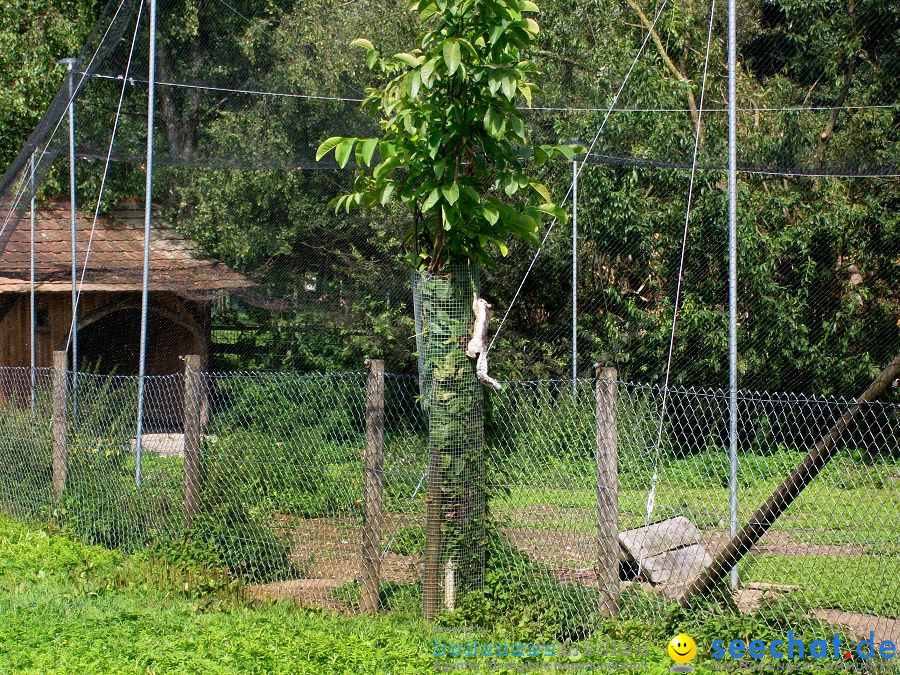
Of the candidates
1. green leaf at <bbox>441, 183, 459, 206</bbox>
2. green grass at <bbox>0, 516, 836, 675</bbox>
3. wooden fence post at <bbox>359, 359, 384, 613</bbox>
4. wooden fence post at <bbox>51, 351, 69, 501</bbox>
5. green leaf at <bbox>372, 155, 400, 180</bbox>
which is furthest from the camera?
wooden fence post at <bbox>51, 351, 69, 501</bbox>

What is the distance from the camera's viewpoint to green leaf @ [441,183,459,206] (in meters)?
4.61

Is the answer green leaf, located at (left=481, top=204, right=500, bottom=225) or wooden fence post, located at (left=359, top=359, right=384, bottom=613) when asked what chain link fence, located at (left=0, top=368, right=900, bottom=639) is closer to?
wooden fence post, located at (left=359, top=359, right=384, bottom=613)

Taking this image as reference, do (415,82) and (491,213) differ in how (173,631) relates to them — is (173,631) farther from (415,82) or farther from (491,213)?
(415,82)

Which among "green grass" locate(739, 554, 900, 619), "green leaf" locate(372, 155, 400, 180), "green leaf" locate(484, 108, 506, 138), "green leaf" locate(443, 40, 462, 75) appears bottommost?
"green grass" locate(739, 554, 900, 619)

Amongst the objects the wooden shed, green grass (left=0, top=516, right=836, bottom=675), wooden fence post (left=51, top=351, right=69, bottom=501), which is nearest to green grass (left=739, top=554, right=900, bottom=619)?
green grass (left=0, top=516, right=836, bottom=675)

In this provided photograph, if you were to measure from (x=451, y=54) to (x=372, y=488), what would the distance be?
227 centimetres

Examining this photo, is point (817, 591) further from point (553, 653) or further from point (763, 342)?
point (763, 342)

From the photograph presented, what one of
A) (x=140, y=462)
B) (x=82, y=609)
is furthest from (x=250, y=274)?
(x=82, y=609)

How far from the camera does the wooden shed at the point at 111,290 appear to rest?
9484mm

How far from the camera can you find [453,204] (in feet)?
15.5

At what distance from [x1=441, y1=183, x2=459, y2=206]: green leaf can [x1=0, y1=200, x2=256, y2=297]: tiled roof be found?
520 cm

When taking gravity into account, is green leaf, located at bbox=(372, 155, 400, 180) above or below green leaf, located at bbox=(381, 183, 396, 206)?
above

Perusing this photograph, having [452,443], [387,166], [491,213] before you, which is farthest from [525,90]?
[452,443]

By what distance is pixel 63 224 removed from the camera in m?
10.5
